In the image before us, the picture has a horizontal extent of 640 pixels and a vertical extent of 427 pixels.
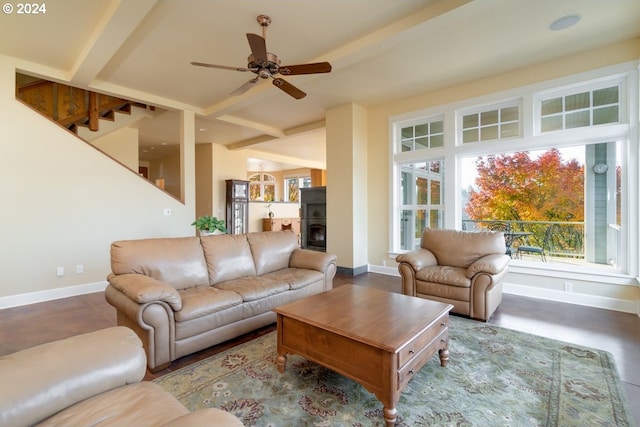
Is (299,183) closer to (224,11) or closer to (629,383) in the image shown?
(224,11)

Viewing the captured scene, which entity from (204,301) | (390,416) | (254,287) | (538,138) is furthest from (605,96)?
(204,301)

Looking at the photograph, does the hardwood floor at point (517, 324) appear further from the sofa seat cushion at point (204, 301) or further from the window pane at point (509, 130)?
the window pane at point (509, 130)

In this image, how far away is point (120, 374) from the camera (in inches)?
46.7

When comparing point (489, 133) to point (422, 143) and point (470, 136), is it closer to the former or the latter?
point (470, 136)

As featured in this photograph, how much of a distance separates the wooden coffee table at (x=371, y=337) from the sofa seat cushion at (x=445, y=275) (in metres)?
1.05

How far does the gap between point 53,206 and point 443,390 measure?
506 centimetres

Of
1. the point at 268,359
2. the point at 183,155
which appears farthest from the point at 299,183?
the point at 268,359

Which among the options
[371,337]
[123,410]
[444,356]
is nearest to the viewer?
[123,410]

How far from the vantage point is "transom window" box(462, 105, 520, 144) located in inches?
167

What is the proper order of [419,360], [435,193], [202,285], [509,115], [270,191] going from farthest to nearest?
[270,191]
[435,193]
[509,115]
[202,285]
[419,360]

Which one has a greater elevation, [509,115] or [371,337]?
[509,115]

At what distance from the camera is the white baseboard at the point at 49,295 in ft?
12.1

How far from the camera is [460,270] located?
3494 millimetres

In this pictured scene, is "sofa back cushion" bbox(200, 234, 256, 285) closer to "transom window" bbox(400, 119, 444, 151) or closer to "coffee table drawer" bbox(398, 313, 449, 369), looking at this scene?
"coffee table drawer" bbox(398, 313, 449, 369)
